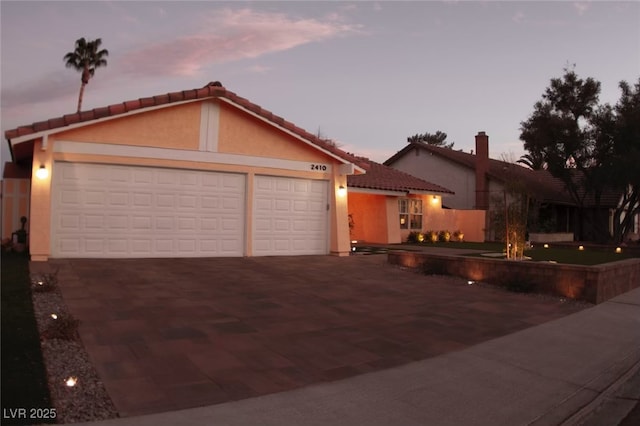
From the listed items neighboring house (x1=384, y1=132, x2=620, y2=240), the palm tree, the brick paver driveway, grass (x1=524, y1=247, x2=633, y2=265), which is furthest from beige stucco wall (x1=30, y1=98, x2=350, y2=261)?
the palm tree

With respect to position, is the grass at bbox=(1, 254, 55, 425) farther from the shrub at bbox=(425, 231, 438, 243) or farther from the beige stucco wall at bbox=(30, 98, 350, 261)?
the shrub at bbox=(425, 231, 438, 243)

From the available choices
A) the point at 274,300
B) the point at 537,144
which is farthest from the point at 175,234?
the point at 537,144

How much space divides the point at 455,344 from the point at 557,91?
24.5 m

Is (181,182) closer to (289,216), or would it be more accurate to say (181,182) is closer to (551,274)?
(289,216)

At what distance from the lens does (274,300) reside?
9.17m

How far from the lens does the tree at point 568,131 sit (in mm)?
26703

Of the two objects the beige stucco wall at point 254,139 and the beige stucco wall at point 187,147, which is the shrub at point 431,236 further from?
the beige stucco wall at point 254,139

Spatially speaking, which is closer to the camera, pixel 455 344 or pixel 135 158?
pixel 455 344

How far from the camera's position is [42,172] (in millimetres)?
11734

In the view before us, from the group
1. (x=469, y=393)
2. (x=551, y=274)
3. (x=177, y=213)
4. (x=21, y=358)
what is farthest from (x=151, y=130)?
(x=469, y=393)

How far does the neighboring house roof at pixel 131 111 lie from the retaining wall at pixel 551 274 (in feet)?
15.8

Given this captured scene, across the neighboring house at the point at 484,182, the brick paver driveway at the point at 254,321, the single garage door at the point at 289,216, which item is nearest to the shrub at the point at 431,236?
the neighboring house at the point at 484,182

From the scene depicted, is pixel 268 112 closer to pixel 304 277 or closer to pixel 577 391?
pixel 304 277

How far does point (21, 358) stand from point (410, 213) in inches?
821
